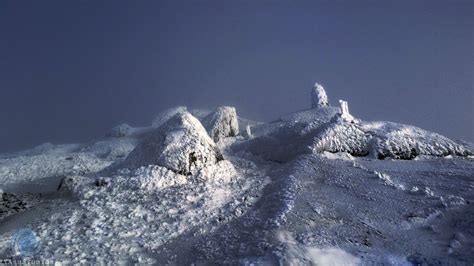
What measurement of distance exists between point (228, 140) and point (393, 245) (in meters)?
12.9

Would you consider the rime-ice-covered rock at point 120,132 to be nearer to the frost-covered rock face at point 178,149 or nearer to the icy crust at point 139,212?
the frost-covered rock face at point 178,149

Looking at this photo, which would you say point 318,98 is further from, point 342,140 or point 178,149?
point 178,149

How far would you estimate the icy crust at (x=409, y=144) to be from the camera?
13492 millimetres

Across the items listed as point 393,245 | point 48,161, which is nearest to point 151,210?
point 393,245

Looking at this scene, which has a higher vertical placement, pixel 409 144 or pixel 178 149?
pixel 178 149

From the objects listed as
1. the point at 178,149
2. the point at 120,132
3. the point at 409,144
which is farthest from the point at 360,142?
the point at 120,132

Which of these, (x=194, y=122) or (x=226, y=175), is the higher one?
(x=194, y=122)

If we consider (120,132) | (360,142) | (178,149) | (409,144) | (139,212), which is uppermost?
(178,149)

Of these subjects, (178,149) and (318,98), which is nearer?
(178,149)

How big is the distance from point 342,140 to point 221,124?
830cm

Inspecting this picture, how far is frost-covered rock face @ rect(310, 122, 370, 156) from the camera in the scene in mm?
13695

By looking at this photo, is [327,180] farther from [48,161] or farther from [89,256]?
[48,161]

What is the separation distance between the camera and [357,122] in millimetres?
15227

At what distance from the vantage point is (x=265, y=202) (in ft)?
33.5
